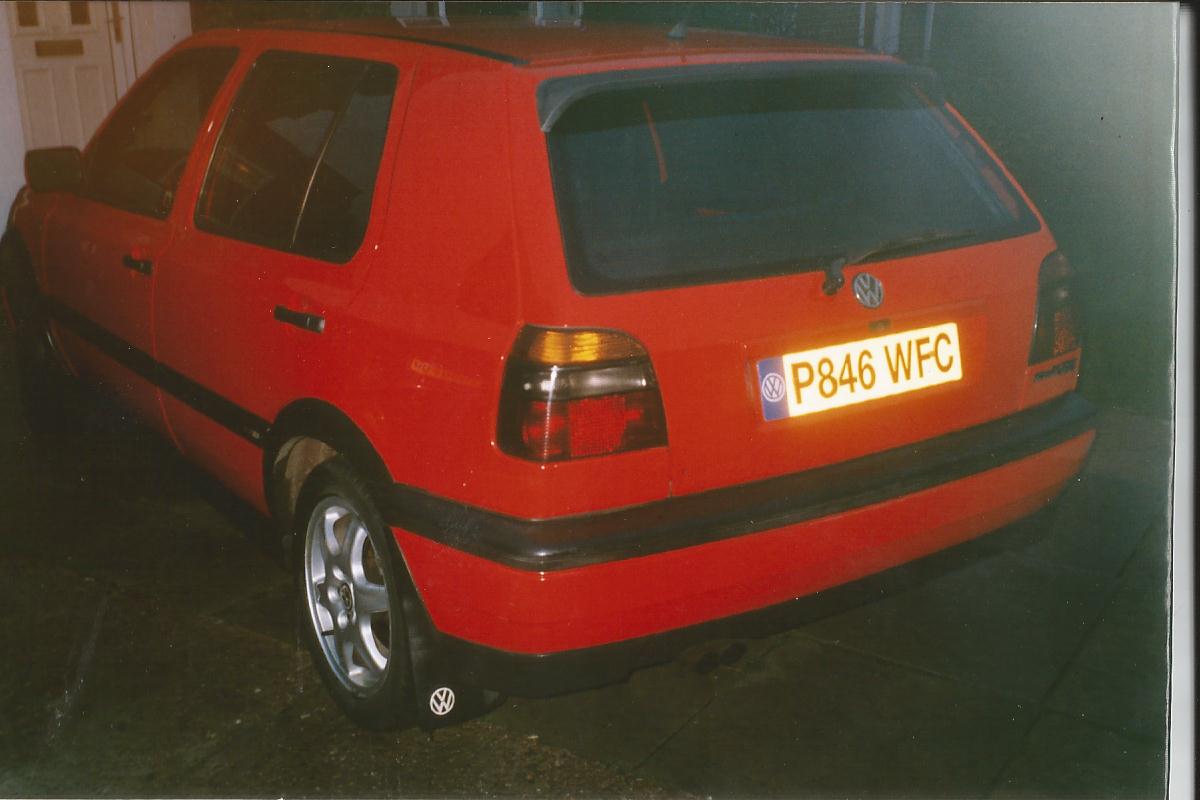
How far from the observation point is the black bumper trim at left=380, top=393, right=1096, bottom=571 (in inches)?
93.9

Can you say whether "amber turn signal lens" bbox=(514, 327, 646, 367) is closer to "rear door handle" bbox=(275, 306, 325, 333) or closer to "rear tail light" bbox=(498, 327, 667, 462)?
"rear tail light" bbox=(498, 327, 667, 462)

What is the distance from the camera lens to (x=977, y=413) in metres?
2.86

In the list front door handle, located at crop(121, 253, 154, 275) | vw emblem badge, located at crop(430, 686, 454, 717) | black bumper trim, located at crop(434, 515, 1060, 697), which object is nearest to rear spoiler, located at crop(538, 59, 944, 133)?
black bumper trim, located at crop(434, 515, 1060, 697)

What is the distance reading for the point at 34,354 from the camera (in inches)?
192

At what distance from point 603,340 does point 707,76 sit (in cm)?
71

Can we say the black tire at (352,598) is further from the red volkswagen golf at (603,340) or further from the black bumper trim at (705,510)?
the black bumper trim at (705,510)

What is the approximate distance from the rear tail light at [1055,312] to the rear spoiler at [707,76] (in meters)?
0.51

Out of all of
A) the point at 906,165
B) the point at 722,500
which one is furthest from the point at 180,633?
the point at 906,165

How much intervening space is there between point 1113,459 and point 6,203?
7448mm

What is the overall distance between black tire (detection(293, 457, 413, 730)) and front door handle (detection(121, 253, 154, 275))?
41.4 inches

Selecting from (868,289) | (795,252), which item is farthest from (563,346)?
(868,289)

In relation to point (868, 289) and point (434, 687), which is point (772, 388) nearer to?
point (868, 289)

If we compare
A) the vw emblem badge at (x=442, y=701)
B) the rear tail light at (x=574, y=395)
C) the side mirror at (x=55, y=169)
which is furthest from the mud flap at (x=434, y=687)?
the side mirror at (x=55, y=169)

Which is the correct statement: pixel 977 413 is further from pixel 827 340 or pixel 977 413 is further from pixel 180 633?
pixel 180 633
